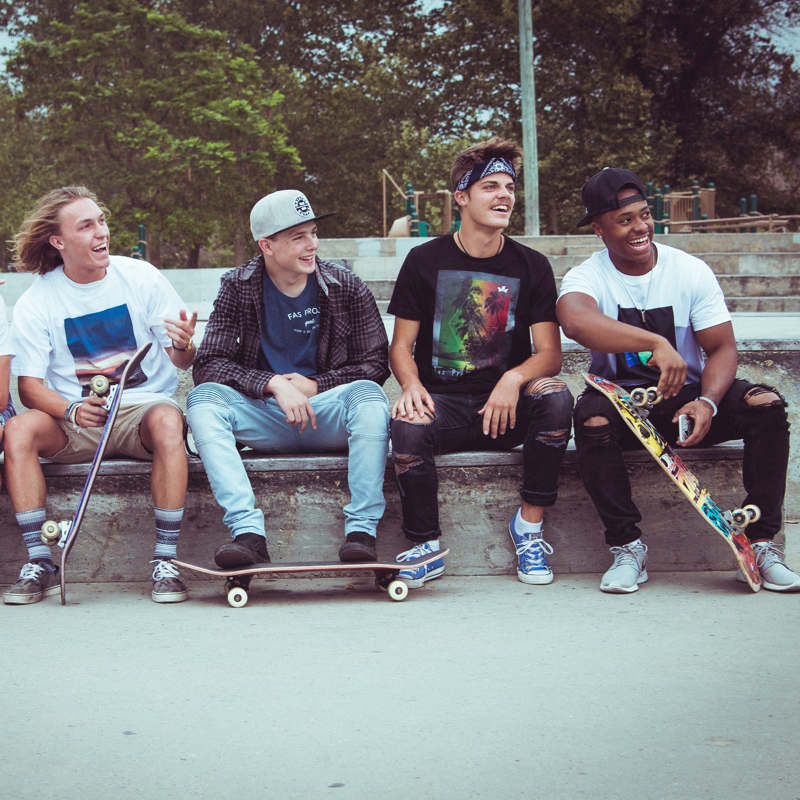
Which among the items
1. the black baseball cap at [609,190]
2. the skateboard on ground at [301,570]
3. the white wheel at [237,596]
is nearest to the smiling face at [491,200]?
the black baseball cap at [609,190]

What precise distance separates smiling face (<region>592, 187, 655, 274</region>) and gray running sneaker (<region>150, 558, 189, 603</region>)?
2.03 m

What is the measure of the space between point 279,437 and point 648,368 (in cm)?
147

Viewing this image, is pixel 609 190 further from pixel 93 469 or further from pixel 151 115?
pixel 151 115

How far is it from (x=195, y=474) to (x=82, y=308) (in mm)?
813

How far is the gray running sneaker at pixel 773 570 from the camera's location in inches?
128

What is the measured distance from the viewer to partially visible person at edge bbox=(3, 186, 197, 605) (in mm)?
3438

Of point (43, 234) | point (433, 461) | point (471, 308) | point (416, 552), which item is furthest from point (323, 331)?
point (43, 234)

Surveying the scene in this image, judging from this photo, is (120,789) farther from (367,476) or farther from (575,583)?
(575,583)

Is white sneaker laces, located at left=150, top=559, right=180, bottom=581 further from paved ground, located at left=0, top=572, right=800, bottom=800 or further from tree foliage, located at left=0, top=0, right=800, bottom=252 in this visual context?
tree foliage, located at left=0, top=0, right=800, bottom=252

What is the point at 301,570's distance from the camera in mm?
3236

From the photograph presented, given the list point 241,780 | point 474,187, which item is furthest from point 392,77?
point 241,780

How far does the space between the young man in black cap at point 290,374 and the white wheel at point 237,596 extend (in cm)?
14

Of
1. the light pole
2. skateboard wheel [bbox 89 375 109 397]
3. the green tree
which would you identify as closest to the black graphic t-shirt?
skateboard wheel [bbox 89 375 109 397]

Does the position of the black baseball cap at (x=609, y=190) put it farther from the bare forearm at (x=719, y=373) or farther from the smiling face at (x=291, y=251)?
the smiling face at (x=291, y=251)
